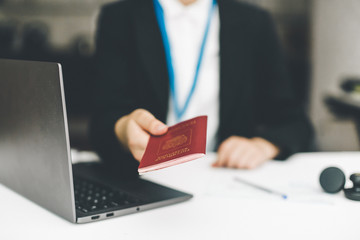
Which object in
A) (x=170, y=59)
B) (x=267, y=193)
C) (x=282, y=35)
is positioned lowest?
(x=267, y=193)

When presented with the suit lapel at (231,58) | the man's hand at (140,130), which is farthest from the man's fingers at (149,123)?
the suit lapel at (231,58)

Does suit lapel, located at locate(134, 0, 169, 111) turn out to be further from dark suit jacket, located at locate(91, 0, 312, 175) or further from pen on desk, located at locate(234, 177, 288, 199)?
pen on desk, located at locate(234, 177, 288, 199)

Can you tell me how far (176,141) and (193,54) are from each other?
2.48ft

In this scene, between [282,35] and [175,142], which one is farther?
[282,35]

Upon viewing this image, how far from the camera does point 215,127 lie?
4.64 ft

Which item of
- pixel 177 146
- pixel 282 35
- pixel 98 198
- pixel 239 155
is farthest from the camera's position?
pixel 282 35

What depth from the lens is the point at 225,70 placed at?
135 cm

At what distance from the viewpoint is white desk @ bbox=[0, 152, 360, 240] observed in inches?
24.7

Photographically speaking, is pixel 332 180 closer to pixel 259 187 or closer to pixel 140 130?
pixel 259 187

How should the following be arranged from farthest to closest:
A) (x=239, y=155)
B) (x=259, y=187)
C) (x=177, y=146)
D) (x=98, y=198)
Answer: (x=239, y=155) → (x=259, y=187) → (x=98, y=198) → (x=177, y=146)

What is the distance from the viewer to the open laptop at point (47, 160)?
60 centimetres

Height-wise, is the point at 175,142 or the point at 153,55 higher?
the point at 153,55

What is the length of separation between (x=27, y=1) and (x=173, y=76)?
3593 millimetres

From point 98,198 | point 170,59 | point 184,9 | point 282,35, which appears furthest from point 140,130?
point 282,35
